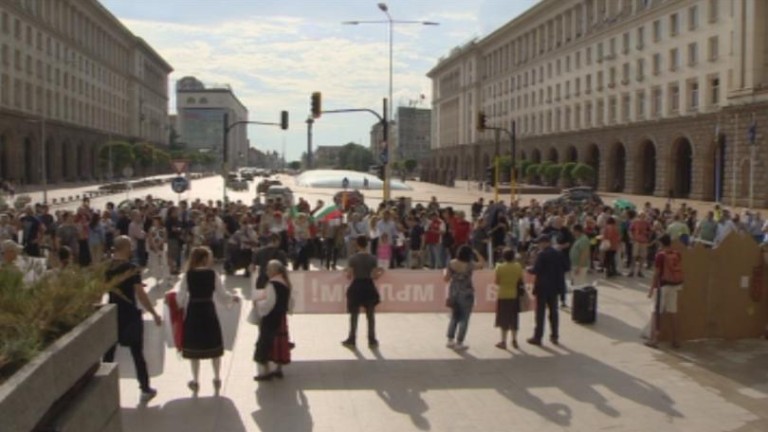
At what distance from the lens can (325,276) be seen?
39.6ft

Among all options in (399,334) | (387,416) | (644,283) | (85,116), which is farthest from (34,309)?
(85,116)

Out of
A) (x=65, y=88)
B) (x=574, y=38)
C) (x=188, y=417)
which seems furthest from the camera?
(x=65, y=88)

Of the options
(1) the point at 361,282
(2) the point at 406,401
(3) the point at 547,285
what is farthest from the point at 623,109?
(2) the point at 406,401

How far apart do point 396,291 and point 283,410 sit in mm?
3984

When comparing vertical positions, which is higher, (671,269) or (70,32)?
(70,32)

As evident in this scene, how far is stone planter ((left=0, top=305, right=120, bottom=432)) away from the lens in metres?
4.07

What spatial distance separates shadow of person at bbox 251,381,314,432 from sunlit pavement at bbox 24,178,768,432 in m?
0.02

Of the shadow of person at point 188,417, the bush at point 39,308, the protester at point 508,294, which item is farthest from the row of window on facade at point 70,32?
the bush at point 39,308

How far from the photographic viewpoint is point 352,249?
Answer: 20.7m

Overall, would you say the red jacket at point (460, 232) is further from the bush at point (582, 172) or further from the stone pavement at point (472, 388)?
the bush at point (582, 172)

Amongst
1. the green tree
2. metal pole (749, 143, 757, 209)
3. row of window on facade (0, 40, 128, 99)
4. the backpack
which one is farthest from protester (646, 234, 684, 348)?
the green tree

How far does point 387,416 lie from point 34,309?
14.0 feet

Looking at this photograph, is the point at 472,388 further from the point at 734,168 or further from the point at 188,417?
the point at 734,168

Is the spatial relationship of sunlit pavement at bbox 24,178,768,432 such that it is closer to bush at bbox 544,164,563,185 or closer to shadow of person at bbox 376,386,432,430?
shadow of person at bbox 376,386,432,430
